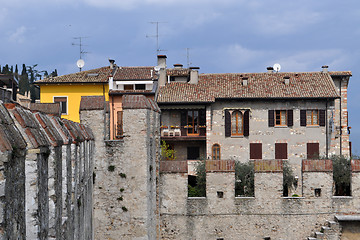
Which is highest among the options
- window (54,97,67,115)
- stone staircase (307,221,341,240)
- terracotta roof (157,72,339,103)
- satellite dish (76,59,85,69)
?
satellite dish (76,59,85,69)

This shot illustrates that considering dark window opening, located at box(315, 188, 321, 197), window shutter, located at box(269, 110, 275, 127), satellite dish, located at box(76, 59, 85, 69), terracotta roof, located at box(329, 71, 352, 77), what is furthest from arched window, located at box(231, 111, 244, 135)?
satellite dish, located at box(76, 59, 85, 69)

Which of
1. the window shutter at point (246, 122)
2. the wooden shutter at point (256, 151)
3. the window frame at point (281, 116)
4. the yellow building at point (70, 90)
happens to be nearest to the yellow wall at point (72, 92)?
the yellow building at point (70, 90)

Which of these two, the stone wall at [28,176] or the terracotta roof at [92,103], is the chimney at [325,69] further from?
the stone wall at [28,176]

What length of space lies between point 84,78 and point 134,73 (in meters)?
3.27

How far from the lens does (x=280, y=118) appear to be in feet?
99.1

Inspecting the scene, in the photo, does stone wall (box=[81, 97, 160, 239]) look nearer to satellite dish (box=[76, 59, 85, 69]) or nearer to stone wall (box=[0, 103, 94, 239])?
stone wall (box=[0, 103, 94, 239])

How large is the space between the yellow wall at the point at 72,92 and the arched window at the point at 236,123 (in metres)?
8.33

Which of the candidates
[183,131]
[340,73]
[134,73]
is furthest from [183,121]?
[340,73]

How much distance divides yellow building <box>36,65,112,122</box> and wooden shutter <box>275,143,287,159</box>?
11.1 meters

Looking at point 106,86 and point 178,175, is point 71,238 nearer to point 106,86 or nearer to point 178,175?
point 178,175

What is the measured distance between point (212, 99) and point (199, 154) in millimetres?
3587

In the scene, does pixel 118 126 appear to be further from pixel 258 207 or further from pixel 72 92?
pixel 258 207

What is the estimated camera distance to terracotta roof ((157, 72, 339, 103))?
98.7ft

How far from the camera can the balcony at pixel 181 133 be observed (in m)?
30.1
